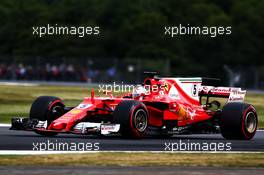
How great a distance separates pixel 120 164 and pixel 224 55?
223 feet

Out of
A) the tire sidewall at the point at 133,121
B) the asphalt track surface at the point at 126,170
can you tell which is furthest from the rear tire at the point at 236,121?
the asphalt track surface at the point at 126,170

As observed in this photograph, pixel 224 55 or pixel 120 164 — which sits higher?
pixel 224 55

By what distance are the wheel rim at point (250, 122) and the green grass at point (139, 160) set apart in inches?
123

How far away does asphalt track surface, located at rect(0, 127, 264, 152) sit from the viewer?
1627 cm

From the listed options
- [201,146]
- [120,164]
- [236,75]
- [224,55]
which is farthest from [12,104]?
[224,55]

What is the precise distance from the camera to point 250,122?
18.7 meters

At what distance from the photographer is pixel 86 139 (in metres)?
17.8

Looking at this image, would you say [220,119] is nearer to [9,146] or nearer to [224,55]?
[9,146]

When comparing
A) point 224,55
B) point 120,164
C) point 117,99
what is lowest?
point 120,164

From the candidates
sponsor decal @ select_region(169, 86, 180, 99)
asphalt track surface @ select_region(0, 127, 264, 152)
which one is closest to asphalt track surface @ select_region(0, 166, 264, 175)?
asphalt track surface @ select_region(0, 127, 264, 152)

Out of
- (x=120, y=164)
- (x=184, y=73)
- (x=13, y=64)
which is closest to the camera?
(x=120, y=164)

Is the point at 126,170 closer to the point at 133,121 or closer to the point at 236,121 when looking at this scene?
the point at 133,121

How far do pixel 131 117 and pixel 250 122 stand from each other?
293 centimetres

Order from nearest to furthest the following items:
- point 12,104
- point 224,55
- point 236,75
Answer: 1. point 12,104
2. point 236,75
3. point 224,55
